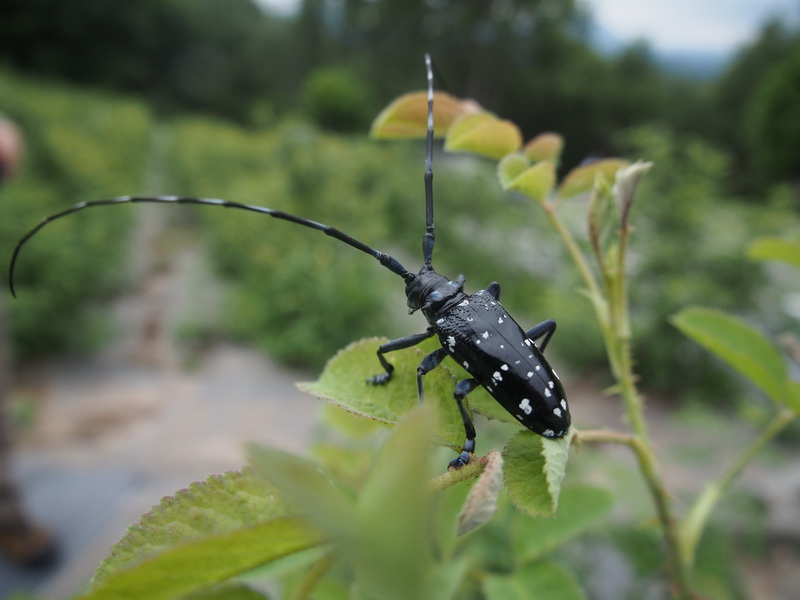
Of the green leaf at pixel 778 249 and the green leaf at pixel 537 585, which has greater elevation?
the green leaf at pixel 778 249

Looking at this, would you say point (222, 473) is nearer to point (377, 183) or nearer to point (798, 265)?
point (798, 265)

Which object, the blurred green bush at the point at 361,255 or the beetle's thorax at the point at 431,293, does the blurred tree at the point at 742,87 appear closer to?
the blurred green bush at the point at 361,255

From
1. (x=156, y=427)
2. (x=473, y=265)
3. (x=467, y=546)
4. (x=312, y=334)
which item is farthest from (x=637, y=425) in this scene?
(x=473, y=265)

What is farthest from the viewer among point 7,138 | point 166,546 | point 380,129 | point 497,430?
point 7,138

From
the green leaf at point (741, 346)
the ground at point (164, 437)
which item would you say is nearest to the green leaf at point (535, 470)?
the green leaf at point (741, 346)

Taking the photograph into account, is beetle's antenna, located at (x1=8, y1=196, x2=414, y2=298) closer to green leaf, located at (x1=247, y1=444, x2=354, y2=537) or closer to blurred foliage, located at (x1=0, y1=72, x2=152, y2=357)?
green leaf, located at (x1=247, y1=444, x2=354, y2=537)

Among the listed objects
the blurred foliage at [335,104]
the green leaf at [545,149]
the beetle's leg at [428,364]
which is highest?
the green leaf at [545,149]
